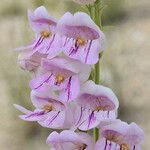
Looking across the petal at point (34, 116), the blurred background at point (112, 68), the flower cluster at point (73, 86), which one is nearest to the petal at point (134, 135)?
the flower cluster at point (73, 86)

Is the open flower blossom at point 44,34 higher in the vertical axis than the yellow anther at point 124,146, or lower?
higher

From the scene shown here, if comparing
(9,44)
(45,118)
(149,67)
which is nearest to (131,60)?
(149,67)

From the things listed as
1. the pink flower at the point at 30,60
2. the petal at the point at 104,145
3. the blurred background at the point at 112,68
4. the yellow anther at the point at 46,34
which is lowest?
the blurred background at the point at 112,68

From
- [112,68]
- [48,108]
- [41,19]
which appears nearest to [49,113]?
[48,108]

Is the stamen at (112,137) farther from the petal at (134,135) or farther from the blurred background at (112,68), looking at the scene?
the blurred background at (112,68)

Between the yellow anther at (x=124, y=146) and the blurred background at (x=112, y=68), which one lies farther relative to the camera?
the blurred background at (x=112, y=68)

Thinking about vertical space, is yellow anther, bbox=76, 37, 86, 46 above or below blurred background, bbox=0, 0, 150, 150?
above

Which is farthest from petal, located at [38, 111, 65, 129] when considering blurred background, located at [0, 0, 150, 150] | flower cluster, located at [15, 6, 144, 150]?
blurred background, located at [0, 0, 150, 150]

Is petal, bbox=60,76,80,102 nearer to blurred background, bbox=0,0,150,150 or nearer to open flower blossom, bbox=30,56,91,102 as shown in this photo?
open flower blossom, bbox=30,56,91,102
